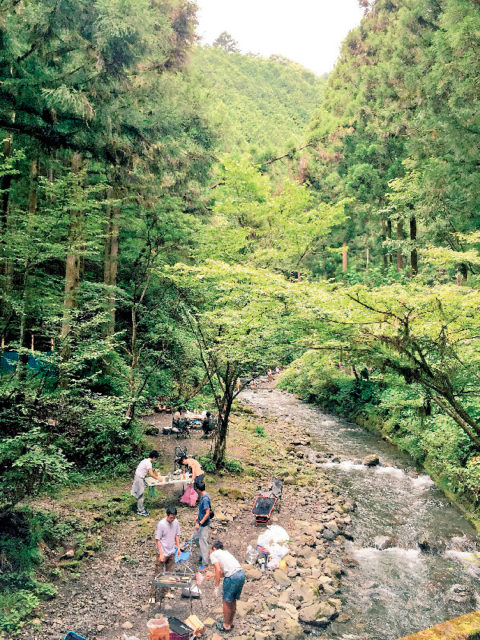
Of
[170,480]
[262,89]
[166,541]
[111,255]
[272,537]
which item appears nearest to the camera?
[166,541]

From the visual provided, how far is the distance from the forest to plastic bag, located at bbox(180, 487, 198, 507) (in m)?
2.09

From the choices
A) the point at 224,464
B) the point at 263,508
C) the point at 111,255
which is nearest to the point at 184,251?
the point at 111,255

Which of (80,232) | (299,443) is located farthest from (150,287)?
(299,443)

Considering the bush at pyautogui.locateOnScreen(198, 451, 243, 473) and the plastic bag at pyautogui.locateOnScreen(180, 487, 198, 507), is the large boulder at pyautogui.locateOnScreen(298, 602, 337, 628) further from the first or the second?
the bush at pyautogui.locateOnScreen(198, 451, 243, 473)

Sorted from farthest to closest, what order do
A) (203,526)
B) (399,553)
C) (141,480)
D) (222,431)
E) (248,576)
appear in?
(222,431)
(399,553)
(141,480)
(248,576)
(203,526)

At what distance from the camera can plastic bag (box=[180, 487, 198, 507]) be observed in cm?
945

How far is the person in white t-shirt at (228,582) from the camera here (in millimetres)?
5742

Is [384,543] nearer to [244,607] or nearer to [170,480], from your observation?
[244,607]

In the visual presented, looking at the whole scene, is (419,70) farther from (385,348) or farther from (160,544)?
(160,544)

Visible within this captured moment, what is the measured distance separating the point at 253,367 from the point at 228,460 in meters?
3.21

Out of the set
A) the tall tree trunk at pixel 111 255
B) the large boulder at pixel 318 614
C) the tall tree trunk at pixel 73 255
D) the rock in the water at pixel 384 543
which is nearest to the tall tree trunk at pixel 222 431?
the tall tree trunk at pixel 111 255

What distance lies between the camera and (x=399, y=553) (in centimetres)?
906

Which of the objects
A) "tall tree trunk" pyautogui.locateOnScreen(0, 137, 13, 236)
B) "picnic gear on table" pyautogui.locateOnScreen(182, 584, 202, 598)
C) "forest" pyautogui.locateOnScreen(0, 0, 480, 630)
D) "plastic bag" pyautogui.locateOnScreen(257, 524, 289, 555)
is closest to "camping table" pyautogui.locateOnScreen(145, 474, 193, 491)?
"forest" pyautogui.locateOnScreen(0, 0, 480, 630)

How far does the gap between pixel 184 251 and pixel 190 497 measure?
8.55m
